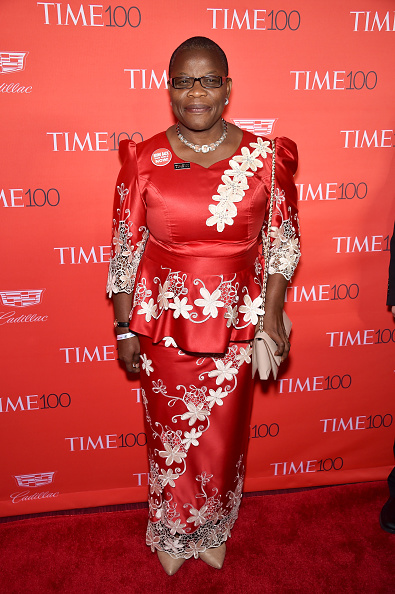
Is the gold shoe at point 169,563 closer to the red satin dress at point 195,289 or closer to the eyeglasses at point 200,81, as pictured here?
the red satin dress at point 195,289

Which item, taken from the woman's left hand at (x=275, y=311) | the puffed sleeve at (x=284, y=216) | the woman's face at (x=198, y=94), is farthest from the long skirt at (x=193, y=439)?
the woman's face at (x=198, y=94)

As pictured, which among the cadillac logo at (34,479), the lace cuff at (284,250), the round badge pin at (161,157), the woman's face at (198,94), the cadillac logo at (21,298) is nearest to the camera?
the woman's face at (198,94)

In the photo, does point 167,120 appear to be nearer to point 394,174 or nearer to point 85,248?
point 85,248

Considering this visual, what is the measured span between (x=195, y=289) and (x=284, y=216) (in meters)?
0.42

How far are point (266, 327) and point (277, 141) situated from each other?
668mm

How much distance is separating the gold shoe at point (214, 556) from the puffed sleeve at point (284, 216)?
1.14 m

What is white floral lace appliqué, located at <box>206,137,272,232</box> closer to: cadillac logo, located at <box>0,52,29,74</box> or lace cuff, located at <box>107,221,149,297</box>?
lace cuff, located at <box>107,221,149,297</box>

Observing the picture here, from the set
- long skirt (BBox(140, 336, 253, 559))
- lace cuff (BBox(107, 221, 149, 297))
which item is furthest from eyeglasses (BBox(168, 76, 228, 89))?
long skirt (BBox(140, 336, 253, 559))

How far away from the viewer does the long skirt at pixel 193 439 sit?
202 cm

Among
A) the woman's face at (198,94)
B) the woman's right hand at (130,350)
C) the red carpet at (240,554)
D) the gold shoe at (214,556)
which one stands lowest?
the red carpet at (240,554)

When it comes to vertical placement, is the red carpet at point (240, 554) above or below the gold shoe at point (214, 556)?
below

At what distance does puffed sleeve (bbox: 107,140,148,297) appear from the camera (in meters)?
1.92

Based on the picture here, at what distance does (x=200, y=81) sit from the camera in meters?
1.79

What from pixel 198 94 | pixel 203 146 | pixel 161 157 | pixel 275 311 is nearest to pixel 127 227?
pixel 161 157
